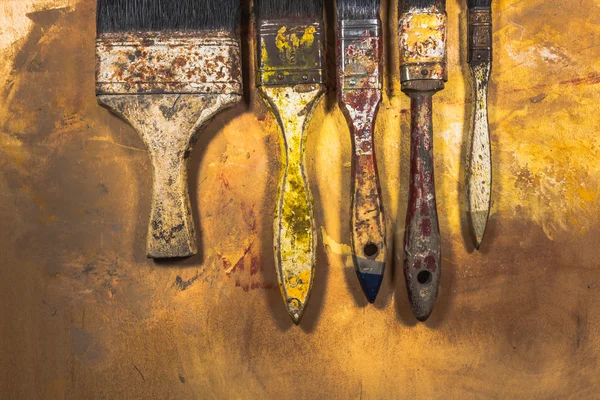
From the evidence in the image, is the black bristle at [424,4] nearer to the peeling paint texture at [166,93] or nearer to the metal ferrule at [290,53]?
the metal ferrule at [290,53]

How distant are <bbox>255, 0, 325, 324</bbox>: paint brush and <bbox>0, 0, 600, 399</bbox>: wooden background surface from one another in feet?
0.24

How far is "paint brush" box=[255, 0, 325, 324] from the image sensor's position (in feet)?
4.20

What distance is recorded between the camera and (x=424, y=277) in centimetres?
130

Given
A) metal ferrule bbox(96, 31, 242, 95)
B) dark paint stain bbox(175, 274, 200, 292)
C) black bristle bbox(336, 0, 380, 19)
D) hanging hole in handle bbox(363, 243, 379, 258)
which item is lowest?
dark paint stain bbox(175, 274, 200, 292)

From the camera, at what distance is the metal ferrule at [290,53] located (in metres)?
1.29

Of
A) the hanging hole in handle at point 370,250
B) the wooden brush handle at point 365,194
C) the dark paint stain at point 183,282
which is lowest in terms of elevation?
the dark paint stain at point 183,282

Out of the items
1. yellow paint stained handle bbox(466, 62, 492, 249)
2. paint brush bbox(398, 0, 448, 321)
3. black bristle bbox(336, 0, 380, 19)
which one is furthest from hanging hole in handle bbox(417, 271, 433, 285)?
black bristle bbox(336, 0, 380, 19)

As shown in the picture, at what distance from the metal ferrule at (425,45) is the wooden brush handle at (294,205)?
155 mm

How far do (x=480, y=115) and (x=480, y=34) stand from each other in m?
0.13

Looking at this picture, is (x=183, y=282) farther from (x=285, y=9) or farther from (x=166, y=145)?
(x=285, y=9)

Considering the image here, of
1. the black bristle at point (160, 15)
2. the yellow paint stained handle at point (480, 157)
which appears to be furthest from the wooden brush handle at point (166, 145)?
the yellow paint stained handle at point (480, 157)

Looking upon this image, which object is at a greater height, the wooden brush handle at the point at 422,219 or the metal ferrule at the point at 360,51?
the metal ferrule at the point at 360,51

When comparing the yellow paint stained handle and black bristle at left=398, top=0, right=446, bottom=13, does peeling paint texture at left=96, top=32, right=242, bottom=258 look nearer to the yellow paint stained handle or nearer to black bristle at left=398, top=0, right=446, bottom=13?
black bristle at left=398, top=0, right=446, bottom=13

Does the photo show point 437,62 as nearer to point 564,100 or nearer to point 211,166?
point 564,100
